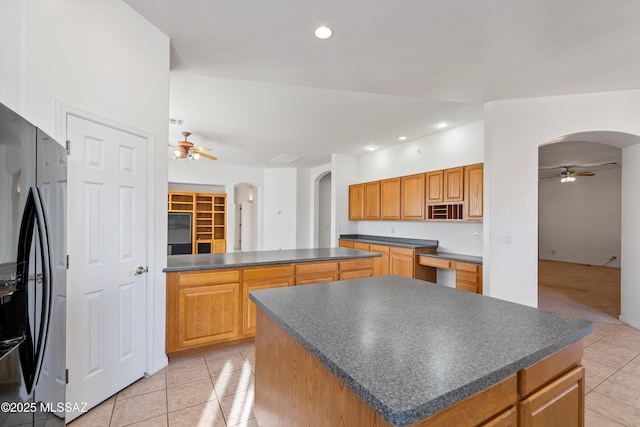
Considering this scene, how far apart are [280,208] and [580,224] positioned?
878cm

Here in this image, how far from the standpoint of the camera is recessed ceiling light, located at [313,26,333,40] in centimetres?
223

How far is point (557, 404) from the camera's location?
113 cm

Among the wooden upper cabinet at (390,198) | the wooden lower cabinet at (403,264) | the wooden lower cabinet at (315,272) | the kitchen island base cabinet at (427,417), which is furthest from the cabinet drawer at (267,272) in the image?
the wooden upper cabinet at (390,198)

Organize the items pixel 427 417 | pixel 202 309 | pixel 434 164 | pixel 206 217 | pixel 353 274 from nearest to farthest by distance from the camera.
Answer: pixel 427 417, pixel 202 309, pixel 353 274, pixel 434 164, pixel 206 217

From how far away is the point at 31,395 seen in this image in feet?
3.36

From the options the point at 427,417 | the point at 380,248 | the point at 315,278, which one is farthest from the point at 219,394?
the point at 380,248

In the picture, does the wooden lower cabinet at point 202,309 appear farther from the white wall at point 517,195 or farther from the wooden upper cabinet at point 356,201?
the wooden upper cabinet at point 356,201

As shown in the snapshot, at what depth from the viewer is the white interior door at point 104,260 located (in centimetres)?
185

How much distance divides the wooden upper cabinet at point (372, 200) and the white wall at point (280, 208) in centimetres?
258

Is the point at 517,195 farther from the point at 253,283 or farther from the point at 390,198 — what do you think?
Result: the point at 253,283

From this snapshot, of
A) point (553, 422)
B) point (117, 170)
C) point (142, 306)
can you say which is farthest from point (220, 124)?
point (553, 422)

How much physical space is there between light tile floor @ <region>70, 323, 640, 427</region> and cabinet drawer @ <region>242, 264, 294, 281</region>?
28.3 inches

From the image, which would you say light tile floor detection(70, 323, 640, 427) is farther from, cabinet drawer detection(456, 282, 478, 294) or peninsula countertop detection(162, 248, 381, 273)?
cabinet drawer detection(456, 282, 478, 294)

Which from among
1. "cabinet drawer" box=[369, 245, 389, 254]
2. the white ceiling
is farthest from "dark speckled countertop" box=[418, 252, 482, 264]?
the white ceiling
